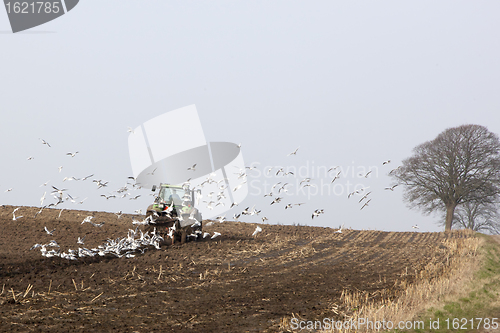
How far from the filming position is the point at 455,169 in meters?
35.5

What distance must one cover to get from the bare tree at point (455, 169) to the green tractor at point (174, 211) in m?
23.4

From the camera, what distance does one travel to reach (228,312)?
1002cm

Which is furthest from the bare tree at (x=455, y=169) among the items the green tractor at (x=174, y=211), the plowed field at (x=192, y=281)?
the green tractor at (x=174, y=211)

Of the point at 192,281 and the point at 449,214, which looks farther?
the point at 449,214

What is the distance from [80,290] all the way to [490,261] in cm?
1616

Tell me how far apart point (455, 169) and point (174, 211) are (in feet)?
86.8

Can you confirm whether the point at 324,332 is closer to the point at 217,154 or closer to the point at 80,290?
the point at 80,290

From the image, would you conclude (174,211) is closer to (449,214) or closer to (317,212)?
(317,212)

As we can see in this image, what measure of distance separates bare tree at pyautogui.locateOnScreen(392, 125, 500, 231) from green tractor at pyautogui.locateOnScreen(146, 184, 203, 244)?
23416 mm

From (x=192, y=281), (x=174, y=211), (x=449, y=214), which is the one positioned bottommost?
(x=449, y=214)

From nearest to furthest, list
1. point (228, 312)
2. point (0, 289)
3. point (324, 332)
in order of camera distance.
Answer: point (324, 332)
point (228, 312)
point (0, 289)

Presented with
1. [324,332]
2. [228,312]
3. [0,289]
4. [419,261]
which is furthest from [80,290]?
[419,261]

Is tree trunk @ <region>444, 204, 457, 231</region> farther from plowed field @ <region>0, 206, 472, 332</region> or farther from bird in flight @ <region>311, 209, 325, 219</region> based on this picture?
bird in flight @ <region>311, 209, 325, 219</region>

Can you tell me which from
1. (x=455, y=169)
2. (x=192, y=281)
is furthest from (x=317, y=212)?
(x=455, y=169)
